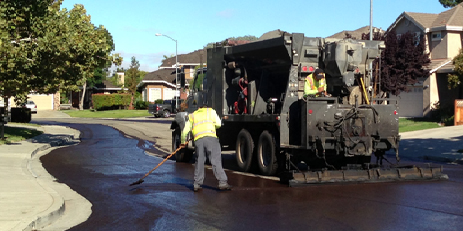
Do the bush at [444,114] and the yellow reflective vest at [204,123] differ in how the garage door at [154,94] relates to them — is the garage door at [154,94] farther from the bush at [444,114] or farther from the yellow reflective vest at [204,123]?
the yellow reflective vest at [204,123]

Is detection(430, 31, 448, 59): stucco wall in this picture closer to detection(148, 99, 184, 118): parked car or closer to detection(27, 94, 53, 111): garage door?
detection(148, 99, 184, 118): parked car

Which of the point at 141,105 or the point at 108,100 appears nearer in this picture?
the point at 141,105

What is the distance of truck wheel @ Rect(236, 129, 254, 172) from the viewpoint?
13.6 metres

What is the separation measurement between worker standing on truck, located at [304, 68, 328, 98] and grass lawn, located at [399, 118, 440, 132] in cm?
1718

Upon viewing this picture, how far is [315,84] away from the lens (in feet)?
41.2

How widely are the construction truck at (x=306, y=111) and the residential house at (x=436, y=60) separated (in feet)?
74.9

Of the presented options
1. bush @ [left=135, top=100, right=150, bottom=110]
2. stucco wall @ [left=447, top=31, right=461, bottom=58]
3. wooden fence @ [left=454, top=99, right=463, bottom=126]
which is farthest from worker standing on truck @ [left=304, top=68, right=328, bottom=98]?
bush @ [left=135, top=100, right=150, bottom=110]

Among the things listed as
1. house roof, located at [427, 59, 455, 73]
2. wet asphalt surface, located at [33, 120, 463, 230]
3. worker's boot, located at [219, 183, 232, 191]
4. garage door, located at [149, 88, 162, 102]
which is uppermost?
house roof, located at [427, 59, 455, 73]

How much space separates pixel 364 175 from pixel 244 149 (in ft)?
11.8

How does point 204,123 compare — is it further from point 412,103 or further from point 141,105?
point 141,105

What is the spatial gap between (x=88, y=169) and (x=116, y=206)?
19.5 feet

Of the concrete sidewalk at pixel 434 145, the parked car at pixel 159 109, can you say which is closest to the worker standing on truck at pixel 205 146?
the concrete sidewalk at pixel 434 145

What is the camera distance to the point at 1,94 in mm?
22625

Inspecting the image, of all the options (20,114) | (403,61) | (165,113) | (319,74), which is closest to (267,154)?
(319,74)
